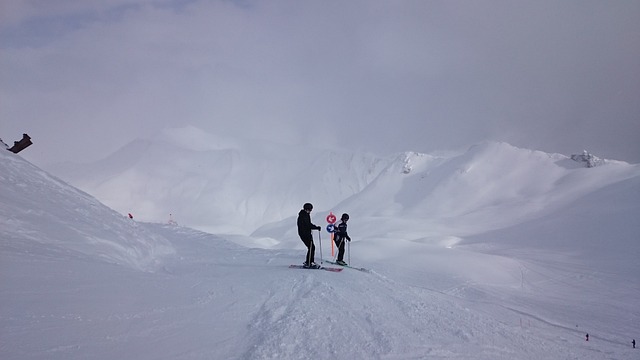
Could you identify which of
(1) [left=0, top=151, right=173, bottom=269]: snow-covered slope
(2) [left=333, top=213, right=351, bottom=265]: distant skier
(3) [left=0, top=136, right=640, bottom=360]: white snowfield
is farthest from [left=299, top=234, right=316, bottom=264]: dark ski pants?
(1) [left=0, top=151, right=173, bottom=269]: snow-covered slope

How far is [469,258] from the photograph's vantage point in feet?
88.8

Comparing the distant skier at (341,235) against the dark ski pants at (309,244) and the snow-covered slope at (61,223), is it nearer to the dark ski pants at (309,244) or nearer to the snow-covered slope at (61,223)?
the dark ski pants at (309,244)

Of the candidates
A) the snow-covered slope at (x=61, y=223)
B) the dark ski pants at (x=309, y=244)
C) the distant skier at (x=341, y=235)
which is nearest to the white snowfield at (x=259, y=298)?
the snow-covered slope at (x=61, y=223)

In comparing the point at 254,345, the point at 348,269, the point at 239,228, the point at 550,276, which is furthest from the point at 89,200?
the point at 239,228

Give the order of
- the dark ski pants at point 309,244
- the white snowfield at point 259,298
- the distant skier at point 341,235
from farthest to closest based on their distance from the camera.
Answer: the distant skier at point 341,235 < the dark ski pants at point 309,244 < the white snowfield at point 259,298

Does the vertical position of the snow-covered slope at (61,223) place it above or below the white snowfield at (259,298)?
above

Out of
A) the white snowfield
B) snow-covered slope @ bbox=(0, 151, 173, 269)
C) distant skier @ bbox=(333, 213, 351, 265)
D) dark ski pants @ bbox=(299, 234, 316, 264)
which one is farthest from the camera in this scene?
distant skier @ bbox=(333, 213, 351, 265)

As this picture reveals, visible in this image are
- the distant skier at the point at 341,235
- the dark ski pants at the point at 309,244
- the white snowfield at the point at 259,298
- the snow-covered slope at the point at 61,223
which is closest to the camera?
the white snowfield at the point at 259,298

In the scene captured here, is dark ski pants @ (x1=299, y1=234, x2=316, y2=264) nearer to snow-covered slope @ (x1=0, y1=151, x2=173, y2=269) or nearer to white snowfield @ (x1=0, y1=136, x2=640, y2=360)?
white snowfield @ (x1=0, y1=136, x2=640, y2=360)

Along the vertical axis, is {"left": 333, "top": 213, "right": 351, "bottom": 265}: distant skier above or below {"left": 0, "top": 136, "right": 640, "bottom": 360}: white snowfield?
above

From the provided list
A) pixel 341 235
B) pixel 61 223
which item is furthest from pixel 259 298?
pixel 61 223

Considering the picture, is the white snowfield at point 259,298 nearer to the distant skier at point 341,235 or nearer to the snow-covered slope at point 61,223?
→ the snow-covered slope at point 61,223

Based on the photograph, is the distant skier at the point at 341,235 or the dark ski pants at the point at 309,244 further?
the distant skier at the point at 341,235

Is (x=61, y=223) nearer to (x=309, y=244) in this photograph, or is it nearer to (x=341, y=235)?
(x=309, y=244)
